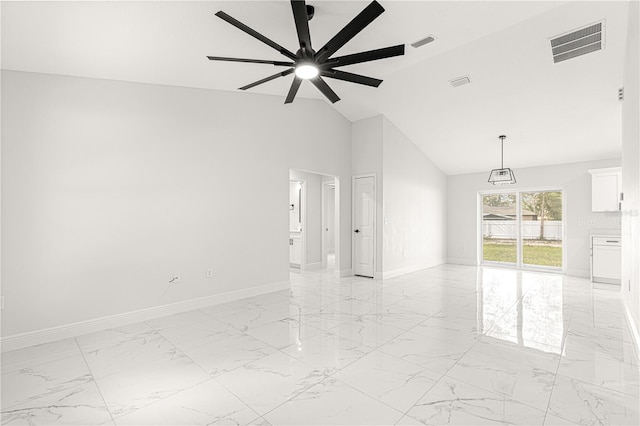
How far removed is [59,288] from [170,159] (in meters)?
1.91

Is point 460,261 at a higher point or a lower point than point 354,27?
lower

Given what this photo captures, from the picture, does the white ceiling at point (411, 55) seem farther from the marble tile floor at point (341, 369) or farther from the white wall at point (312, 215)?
the marble tile floor at point (341, 369)

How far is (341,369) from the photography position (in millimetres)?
2629

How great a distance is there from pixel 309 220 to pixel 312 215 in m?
0.16

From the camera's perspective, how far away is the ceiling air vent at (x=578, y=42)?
3.67 metres

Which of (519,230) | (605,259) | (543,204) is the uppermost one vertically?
(543,204)

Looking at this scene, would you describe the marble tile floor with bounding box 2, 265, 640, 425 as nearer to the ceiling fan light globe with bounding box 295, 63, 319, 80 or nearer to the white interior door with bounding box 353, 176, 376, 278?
the white interior door with bounding box 353, 176, 376, 278

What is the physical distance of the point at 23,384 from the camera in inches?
96.4

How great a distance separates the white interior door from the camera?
6.66m

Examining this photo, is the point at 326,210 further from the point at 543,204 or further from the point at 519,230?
the point at 543,204

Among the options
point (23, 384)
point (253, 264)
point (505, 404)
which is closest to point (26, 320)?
point (23, 384)

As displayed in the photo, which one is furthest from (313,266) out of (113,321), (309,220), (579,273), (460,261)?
(579,273)

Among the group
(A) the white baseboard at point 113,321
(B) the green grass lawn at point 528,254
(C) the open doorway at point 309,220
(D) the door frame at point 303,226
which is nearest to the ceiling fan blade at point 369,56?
(A) the white baseboard at point 113,321

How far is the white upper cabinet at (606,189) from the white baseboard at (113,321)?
6962 millimetres
